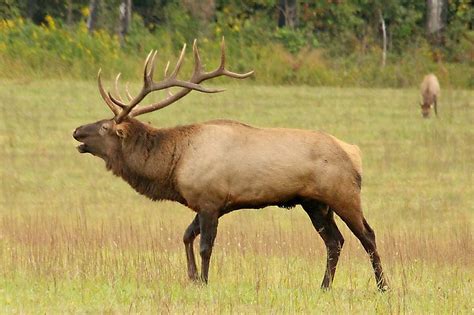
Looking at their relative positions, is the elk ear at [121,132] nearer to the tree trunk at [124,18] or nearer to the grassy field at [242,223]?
the grassy field at [242,223]

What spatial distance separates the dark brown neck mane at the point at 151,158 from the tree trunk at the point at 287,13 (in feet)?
73.8

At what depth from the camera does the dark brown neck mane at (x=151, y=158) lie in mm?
11844

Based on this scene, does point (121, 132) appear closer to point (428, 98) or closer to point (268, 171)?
point (268, 171)

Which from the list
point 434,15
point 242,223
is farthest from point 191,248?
point 434,15

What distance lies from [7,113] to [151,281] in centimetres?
1280

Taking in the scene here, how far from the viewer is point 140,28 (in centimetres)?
3309

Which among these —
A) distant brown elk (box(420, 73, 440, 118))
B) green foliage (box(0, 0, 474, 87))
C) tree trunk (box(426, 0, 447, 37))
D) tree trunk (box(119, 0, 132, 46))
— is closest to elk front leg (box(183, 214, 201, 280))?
distant brown elk (box(420, 73, 440, 118))

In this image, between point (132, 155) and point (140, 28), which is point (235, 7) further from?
point (132, 155)

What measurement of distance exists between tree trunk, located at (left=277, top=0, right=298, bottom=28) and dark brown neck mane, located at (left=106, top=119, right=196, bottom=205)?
22503 millimetres

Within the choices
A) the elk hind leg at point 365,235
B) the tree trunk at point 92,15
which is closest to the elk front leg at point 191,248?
the elk hind leg at point 365,235

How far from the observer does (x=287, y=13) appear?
35.2m

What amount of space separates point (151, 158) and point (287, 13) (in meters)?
23.6

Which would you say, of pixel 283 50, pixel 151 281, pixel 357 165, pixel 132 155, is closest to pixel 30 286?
pixel 151 281

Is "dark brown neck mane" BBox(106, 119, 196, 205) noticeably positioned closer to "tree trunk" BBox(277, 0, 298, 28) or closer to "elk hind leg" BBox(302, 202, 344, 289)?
"elk hind leg" BBox(302, 202, 344, 289)
